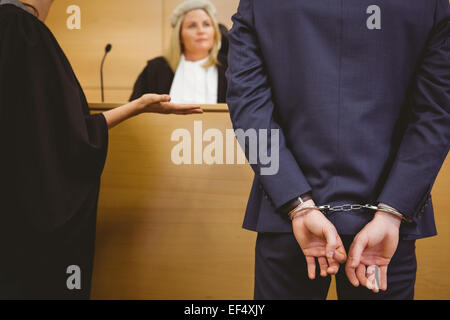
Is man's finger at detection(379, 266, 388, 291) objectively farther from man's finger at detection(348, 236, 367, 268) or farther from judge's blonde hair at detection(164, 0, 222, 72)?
judge's blonde hair at detection(164, 0, 222, 72)

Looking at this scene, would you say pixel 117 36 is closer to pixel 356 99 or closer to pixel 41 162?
pixel 41 162

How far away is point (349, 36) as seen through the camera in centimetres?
52

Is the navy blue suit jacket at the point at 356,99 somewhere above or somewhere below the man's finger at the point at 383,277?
above

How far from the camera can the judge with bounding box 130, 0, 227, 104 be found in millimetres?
2168

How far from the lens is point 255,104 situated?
542mm

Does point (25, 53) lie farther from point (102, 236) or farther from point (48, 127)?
point (102, 236)

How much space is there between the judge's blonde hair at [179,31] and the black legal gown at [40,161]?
136 cm

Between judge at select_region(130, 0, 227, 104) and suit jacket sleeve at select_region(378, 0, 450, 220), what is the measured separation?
1.66 meters

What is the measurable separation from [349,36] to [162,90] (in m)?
1.86

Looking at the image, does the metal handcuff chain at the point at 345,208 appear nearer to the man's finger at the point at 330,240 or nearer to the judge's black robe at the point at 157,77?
the man's finger at the point at 330,240

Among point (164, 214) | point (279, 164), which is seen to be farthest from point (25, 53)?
point (279, 164)

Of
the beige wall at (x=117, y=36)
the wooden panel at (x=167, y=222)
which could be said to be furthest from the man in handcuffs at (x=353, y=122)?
the beige wall at (x=117, y=36)

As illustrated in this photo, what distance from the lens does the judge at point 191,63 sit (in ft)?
7.11
